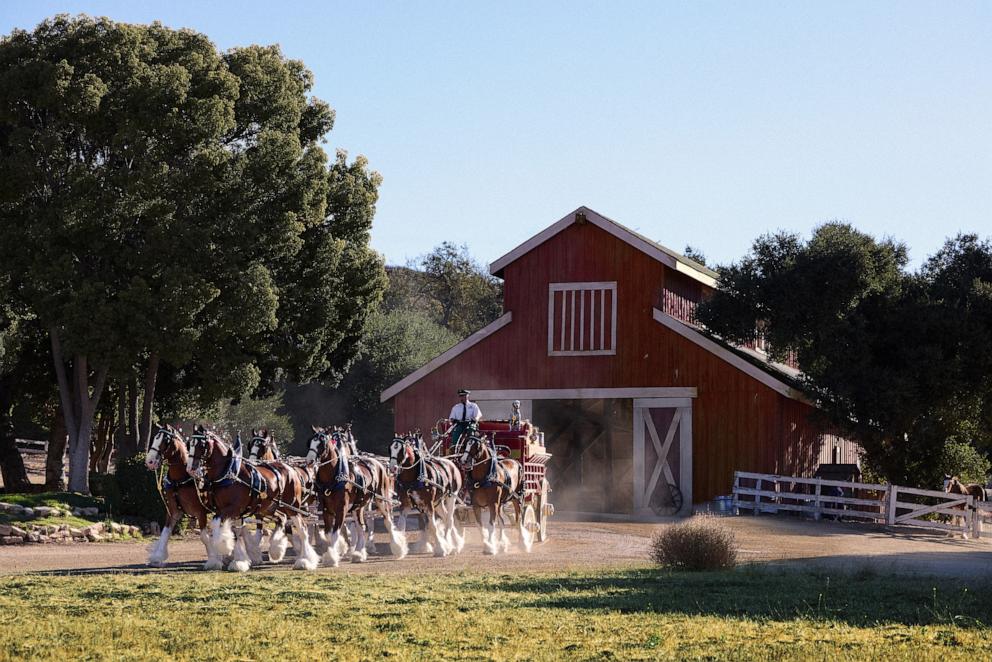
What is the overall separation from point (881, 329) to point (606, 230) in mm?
8157

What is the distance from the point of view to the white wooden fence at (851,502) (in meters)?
29.5

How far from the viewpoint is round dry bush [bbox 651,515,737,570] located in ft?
58.2

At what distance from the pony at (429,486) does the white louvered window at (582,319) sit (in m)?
13.9

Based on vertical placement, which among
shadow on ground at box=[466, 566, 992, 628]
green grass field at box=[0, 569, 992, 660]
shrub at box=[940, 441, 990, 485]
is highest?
shrub at box=[940, 441, 990, 485]

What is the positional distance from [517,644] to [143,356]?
24.1 metres

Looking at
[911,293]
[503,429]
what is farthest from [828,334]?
[503,429]

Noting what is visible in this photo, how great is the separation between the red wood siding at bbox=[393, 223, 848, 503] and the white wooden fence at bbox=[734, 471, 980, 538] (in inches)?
35.3

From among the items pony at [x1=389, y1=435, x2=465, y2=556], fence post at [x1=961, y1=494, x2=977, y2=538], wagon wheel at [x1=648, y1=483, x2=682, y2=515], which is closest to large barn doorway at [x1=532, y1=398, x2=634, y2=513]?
wagon wheel at [x1=648, y1=483, x2=682, y2=515]

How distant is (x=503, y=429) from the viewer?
947 inches

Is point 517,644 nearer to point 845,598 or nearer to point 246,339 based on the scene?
point 845,598

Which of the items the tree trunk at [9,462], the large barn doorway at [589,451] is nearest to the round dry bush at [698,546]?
the large barn doorway at [589,451]

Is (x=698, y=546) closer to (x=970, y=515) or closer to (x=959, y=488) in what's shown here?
(x=970, y=515)

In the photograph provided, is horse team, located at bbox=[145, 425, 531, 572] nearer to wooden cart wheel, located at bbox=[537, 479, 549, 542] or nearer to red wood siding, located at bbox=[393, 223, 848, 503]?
wooden cart wheel, located at bbox=[537, 479, 549, 542]

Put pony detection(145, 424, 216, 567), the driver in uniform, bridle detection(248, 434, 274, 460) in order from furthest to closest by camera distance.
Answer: the driver in uniform < bridle detection(248, 434, 274, 460) < pony detection(145, 424, 216, 567)
